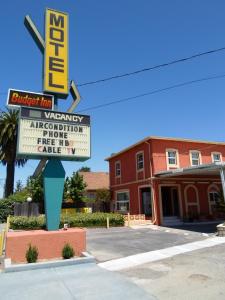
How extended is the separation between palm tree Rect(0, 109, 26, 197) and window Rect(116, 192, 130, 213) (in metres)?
11.8

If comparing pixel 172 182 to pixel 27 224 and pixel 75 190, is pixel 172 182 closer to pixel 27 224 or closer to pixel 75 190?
pixel 27 224

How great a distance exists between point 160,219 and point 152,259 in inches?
535

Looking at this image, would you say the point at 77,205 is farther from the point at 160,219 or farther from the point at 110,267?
the point at 110,267

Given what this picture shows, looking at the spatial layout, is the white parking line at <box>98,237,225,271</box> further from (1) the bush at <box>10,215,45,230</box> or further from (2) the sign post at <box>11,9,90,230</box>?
(1) the bush at <box>10,215,45,230</box>

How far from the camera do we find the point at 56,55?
12.8 metres

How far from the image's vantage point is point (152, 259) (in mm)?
10641

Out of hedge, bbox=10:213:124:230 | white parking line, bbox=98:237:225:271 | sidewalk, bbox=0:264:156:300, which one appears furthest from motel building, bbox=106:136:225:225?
sidewalk, bbox=0:264:156:300

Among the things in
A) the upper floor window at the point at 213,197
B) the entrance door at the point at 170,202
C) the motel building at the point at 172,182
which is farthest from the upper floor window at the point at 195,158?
the entrance door at the point at 170,202

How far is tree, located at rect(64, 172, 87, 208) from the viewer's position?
3466cm

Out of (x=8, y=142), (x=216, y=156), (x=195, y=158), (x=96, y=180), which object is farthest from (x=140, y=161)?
(x=96, y=180)

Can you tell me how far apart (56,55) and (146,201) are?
1769 centimetres

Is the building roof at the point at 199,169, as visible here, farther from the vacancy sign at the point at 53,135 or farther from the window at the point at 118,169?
the vacancy sign at the point at 53,135

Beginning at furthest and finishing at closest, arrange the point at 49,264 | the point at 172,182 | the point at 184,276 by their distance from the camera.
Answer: the point at 172,182
the point at 49,264
the point at 184,276

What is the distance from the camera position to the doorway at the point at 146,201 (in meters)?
26.5
